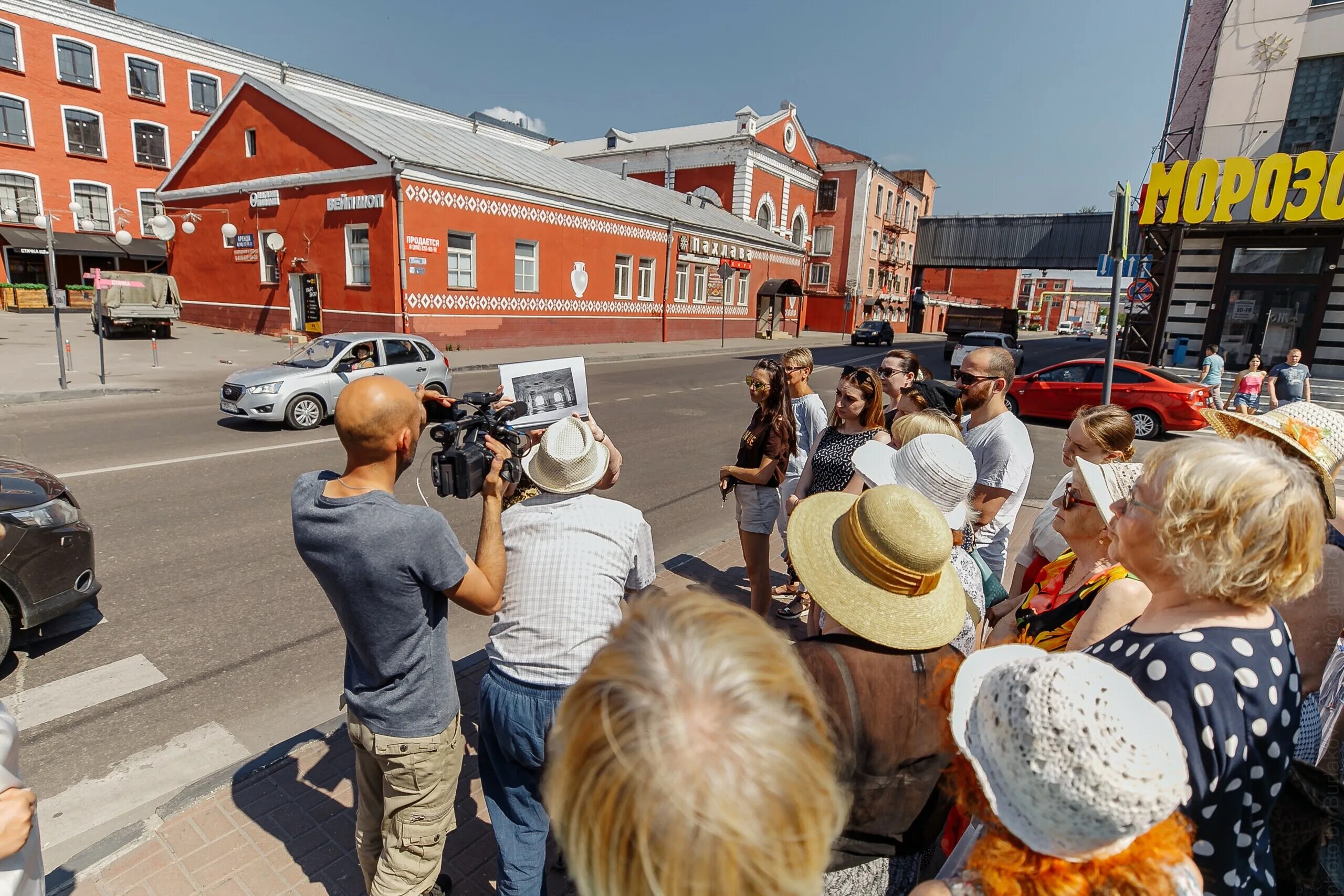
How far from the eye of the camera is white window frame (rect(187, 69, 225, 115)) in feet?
110

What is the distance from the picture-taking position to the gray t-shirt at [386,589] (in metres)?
1.99

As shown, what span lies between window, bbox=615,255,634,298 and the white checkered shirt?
89.1 ft

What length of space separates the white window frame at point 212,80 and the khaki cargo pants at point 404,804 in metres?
41.0

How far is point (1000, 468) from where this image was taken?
12.2 ft

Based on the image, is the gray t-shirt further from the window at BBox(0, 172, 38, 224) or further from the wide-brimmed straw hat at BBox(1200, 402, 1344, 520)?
the window at BBox(0, 172, 38, 224)

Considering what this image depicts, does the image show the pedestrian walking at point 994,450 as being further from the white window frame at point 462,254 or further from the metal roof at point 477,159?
the white window frame at point 462,254

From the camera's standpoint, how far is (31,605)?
379cm

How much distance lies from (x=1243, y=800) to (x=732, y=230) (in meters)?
35.1

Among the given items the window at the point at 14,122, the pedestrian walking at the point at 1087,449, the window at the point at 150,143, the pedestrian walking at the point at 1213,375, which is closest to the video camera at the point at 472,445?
the pedestrian walking at the point at 1087,449

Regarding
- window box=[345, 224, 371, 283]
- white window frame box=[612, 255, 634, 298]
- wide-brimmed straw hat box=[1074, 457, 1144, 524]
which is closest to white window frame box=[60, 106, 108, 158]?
window box=[345, 224, 371, 283]

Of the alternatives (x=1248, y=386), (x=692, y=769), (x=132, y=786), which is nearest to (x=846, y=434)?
(x=692, y=769)

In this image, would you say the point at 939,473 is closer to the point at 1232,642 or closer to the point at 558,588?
the point at 1232,642

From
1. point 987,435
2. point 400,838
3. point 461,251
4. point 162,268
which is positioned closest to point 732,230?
point 461,251

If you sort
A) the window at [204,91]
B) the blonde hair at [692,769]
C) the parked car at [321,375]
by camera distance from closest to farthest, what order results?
1. the blonde hair at [692,769]
2. the parked car at [321,375]
3. the window at [204,91]
